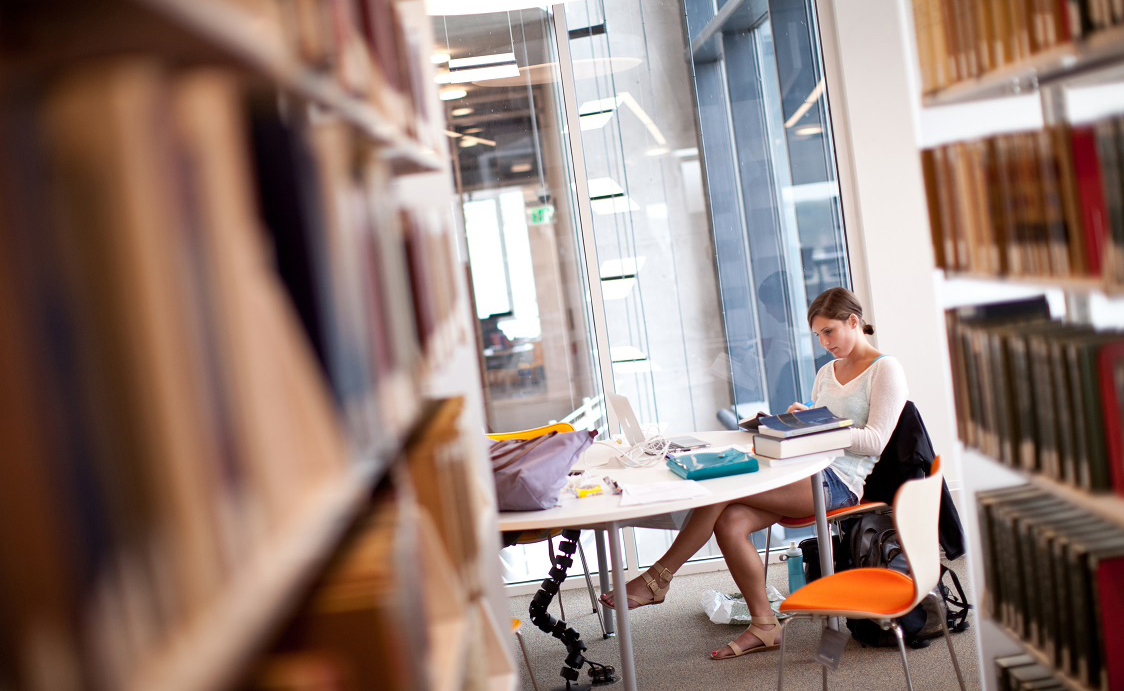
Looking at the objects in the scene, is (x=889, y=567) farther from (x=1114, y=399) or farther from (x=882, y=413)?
(x=1114, y=399)

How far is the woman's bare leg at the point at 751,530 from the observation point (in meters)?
3.49

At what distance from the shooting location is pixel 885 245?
4.52m

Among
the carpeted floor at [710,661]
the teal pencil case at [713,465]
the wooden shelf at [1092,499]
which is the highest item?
the wooden shelf at [1092,499]

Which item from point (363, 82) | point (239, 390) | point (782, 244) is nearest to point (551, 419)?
point (782, 244)

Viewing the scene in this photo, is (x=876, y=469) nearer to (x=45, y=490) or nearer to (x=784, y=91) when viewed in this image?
(x=784, y=91)

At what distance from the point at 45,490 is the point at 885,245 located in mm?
4497

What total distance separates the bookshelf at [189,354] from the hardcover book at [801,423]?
2.42 m

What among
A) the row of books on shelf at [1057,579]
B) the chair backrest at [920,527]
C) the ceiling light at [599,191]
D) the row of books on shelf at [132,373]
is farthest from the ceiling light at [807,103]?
the row of books on shelf at [132,373]

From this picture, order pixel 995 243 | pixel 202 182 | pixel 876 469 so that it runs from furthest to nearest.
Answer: pixel 876 469
pixel 995 243
pixel 202 182

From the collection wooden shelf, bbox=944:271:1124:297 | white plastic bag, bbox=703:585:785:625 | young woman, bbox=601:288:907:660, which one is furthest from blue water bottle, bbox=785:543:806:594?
wooden shelf, bbox=944:271:1124:297

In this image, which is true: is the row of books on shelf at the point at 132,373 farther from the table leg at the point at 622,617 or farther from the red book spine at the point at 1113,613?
the table leg at the point at 622,617

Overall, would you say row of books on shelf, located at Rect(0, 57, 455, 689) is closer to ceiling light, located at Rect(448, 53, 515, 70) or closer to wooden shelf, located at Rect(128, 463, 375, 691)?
wooden shelf, located at Rect(128, 463, 375, 691)

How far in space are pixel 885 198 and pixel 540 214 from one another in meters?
1.69

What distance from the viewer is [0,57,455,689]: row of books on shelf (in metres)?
0.46
